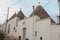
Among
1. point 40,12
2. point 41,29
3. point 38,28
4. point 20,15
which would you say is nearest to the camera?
point 41,29

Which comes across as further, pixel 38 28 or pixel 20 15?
pixel 20 15

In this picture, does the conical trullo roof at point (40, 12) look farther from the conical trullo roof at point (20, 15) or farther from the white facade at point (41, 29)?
the conical trullo roof at point (20, 15)

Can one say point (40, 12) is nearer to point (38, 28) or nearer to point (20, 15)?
point (38, 28)

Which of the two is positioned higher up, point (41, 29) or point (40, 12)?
point (40, 12)

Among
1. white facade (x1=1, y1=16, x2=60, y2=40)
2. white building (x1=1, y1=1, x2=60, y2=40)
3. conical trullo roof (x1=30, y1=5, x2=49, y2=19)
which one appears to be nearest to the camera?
white facade (x1=1, y1=16, x2=60, y2=40)

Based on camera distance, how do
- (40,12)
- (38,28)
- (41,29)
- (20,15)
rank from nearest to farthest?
(41,29), (38,28), (40,12), (20,15)

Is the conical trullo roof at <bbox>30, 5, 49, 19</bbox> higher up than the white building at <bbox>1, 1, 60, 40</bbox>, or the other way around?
the conical trullo roof at <bbox>30, 5, 49, 19</bbox>

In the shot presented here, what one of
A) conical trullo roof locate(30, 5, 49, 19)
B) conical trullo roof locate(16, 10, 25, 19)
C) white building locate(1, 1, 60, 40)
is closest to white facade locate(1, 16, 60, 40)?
white building locate(1, 1, 60, 40)

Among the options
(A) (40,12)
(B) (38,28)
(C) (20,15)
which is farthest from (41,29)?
(C) (20,15)

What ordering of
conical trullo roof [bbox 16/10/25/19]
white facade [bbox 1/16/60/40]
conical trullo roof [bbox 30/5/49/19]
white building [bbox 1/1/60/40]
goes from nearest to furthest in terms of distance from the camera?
white facade [bbox 1/16/60/40] → white building [bbox 1/1/60/40] → conical trullo roof [bbox 30/5/49/19] → conical trullo roof [bbox 16/10/25/19]

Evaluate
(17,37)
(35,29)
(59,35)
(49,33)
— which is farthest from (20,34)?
(59,35)

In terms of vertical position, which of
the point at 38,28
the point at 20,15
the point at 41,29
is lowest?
the point at 41,29

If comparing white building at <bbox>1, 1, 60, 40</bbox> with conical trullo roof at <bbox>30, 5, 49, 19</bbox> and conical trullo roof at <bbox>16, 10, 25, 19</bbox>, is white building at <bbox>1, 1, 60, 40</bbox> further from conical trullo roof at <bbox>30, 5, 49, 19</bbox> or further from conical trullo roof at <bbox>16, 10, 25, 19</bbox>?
conical trullo roof at <bbox>16, 10, 25, 19</bbox>

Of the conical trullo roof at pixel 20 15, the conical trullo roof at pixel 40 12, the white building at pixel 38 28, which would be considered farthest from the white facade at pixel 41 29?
the conical trullo roof at pixel 20 15
